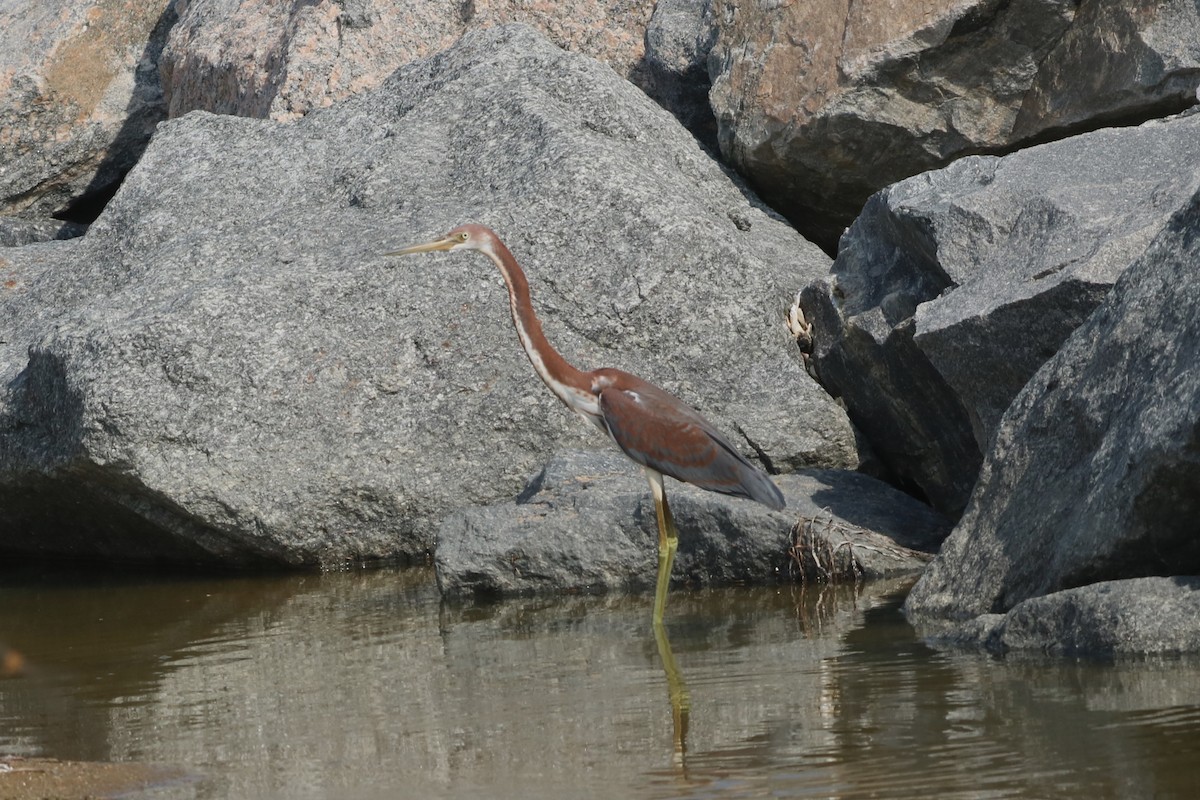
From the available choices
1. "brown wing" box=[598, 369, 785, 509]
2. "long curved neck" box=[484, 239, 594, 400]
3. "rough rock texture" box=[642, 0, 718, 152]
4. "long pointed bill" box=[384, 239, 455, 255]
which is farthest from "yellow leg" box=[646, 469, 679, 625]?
"rough rock texture" box=[642, 0, 718, 152]

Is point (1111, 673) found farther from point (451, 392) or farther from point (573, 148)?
point (573, 148)

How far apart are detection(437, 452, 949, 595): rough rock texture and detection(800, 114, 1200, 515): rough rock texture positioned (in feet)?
2.02

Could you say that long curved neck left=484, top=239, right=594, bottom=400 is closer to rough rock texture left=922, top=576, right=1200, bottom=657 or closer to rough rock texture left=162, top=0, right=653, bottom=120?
rough rock texture left=922, top=576, right=1200, bottom=657

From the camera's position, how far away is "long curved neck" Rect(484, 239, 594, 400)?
269 inches

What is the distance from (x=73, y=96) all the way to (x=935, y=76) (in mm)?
7377

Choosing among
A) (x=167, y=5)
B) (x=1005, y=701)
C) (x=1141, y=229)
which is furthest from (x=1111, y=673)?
(x=167, y=5)

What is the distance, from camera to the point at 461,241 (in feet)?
23.3

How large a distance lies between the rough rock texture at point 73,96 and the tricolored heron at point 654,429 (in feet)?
23.4

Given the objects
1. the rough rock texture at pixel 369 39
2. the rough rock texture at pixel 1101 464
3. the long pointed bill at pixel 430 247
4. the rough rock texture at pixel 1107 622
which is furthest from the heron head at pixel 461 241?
the rough rock texture at pixel 369 39

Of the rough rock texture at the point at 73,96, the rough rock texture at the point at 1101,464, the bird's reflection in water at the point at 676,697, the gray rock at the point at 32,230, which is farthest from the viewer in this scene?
the rough rock texture at the point at 73,96

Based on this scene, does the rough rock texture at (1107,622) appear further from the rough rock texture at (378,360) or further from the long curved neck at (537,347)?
the rough rock texture at (378,360)

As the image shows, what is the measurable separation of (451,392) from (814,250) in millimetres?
2568

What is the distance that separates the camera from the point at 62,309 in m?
9.09

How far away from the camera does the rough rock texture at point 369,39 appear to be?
10.7 metres
